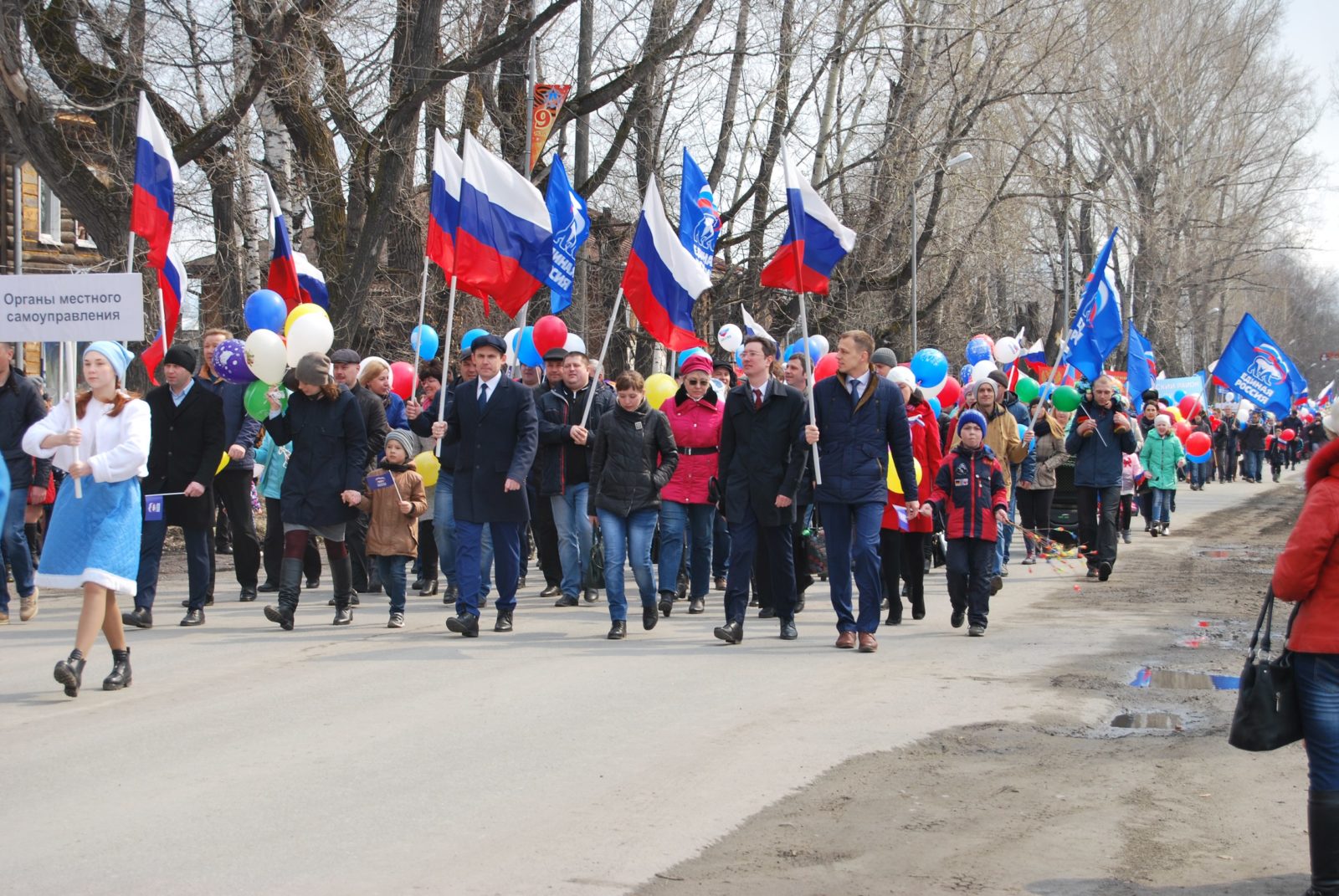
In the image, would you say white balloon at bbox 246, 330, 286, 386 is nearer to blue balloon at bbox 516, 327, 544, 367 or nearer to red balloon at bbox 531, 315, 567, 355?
red balloon at bbox 531, 315, 567, 355

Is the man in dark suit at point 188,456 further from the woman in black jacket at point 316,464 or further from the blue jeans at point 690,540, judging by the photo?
the blue jeans at point 690,540

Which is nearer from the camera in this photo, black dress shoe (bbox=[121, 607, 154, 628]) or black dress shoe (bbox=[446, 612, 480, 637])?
black dress shoe (bbox=[446, 612, 480, 637])

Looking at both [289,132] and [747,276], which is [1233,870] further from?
[747,276]

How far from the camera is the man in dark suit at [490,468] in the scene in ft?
32.3

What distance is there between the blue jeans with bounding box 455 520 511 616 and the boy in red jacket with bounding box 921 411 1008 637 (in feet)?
9.72

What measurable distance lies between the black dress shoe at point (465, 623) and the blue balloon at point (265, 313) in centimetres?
427

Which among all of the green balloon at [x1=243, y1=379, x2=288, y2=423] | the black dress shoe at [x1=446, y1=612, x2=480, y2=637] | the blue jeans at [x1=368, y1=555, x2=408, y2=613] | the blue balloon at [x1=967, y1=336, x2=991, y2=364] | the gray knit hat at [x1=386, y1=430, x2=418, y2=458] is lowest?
the black dress shoe at [x1=446, y1=612, x2=480, y2=637]

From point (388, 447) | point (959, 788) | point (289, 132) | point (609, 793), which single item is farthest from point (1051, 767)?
point (289, 132)

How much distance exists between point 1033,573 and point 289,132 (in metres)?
11.3

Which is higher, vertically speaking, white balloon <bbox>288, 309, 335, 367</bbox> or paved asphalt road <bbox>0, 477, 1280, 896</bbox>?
white balloon <bbox>288, 309, 335, 367</bbox>

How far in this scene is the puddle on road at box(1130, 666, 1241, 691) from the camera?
27.7 ft

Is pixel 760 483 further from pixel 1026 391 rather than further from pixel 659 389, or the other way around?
pixel 1026 391

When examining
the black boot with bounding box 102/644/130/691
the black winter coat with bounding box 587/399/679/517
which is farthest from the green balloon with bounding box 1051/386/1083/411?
the black boot with bounding box 102/644/130/691

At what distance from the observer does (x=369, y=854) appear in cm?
501
